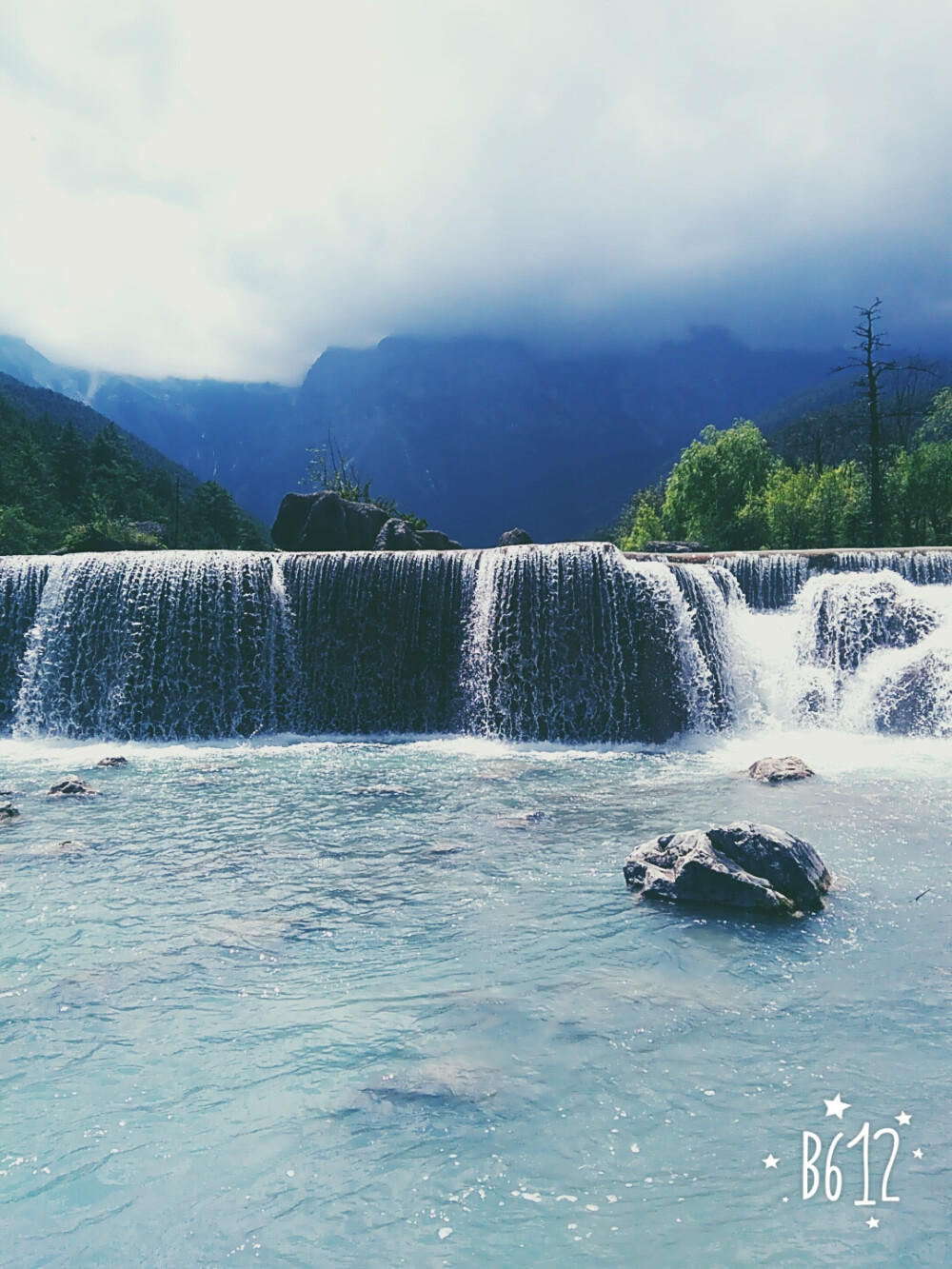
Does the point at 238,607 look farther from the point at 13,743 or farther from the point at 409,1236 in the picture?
the point at 409,1236

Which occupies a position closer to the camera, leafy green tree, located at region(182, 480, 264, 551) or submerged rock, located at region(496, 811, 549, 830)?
submerged rock, located at region(496, 811, 549, 830)

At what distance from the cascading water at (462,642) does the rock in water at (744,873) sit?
8635mm

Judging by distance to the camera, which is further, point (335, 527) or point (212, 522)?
point (212, 522)

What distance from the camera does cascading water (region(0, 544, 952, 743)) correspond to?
16.3 metres

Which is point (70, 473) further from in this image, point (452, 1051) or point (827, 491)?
point (452, 1051)

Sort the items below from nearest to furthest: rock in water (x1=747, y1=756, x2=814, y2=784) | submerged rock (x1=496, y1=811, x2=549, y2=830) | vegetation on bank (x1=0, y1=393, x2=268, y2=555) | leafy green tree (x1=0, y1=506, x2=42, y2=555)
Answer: submerged rock (x1=496, y1=811, x2=549, y2=830), rock in water (x1=747, y1=756, x2=814, y2=784), leafy green tree (x1=0, y1=506, x2=42, y2=555), vegetation on bank (x1=0, y1=393, x2=268, y2=555)

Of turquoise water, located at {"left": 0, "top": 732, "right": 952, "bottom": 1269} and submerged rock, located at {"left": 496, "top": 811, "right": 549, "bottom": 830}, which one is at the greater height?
submerged rock, located at {"left": 496, "top": 811, "right": 549, "bottom": 830}

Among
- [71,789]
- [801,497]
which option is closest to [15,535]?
[71,789]

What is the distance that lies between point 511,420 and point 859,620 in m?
163

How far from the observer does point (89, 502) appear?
47.6 meters

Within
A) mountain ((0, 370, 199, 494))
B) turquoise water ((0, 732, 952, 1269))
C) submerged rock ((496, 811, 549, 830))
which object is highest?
mountain ((0, 370, 199, 494))

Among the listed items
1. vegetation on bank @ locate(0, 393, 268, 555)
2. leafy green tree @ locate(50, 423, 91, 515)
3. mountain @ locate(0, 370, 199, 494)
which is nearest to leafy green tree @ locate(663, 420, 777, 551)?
vegetation on bank @ locate(0, 393, 268, 555)

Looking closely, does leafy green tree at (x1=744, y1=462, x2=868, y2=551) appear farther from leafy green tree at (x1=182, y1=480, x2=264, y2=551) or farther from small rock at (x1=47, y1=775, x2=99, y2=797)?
leafy green tree at (x1=182, y1=480, x2=264, y2=551)

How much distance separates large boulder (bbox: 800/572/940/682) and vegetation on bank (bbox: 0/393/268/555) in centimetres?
2205
